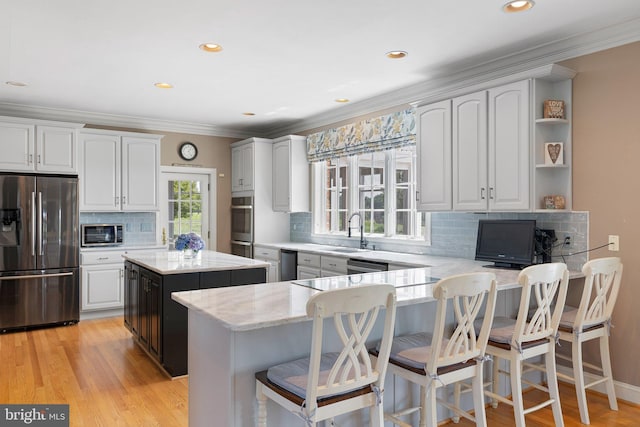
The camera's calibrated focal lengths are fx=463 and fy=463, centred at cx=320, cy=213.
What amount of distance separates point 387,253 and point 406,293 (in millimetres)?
2329

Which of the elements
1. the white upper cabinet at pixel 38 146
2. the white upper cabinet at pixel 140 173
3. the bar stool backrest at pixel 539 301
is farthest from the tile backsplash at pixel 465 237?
the white upper cabinet at pixel 38 146

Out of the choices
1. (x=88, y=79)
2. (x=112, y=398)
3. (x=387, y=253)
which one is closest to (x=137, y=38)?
(x=88, y=79)

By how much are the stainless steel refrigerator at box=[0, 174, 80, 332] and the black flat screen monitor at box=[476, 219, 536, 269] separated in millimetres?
4341

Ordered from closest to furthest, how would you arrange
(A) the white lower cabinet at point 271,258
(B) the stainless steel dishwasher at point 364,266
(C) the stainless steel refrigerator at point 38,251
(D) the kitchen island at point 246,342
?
1. (D) the kitchen island at point 246,342
2. (B) the stainless steel dishwasher at point 364,266
3. (C) the stainless steel refrigerator at point 38,251
4. (A) the white lower cabinet at point 271,258

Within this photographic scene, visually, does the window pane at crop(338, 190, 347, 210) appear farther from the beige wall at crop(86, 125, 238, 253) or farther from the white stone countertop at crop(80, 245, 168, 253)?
the white stone countertop at crop(80, 245, 168, 253)

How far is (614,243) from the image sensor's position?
3.15 metres

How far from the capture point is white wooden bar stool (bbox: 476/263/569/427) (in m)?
2.41

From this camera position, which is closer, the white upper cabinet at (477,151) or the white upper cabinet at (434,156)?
the white upper cabinet at (477,151)

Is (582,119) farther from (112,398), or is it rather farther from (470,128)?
(112,398)

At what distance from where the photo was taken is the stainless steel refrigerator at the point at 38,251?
4.86 m

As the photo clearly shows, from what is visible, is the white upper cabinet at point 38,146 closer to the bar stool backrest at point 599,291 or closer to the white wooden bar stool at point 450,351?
the white wooden bar stool at point 450,351

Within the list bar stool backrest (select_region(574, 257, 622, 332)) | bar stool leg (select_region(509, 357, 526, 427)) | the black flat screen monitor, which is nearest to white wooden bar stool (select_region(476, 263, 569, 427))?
bar stool leg (select_region(509, 357, 526, 427))

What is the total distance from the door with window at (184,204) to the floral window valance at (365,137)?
5.69 feet

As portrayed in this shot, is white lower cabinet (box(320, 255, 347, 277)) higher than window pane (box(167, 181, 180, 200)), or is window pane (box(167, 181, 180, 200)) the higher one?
window pane (box(167, 181, 180, 200))
